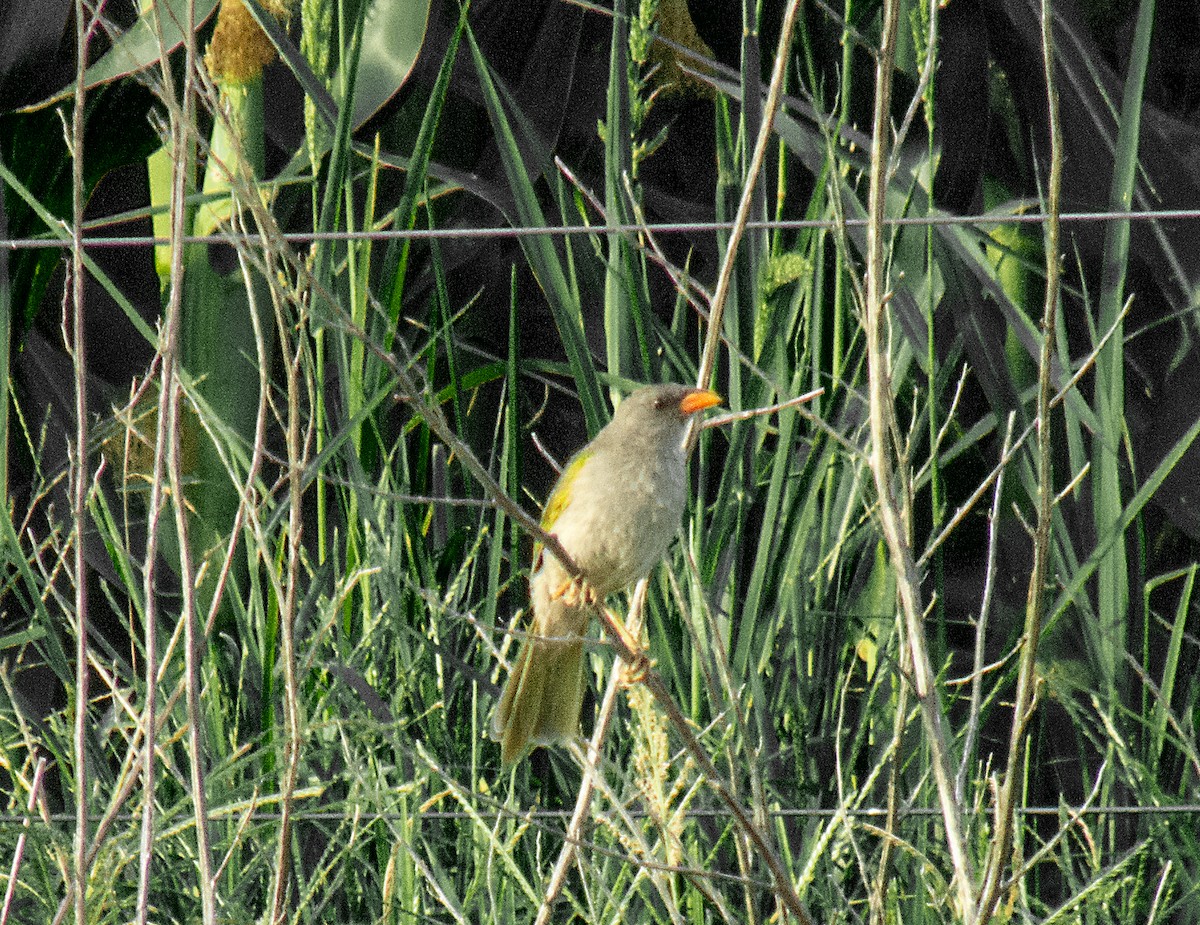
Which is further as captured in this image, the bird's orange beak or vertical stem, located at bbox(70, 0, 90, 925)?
the bird's orange beak

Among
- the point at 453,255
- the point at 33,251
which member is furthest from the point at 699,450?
the point at 33,251

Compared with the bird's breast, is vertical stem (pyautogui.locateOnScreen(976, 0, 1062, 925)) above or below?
above

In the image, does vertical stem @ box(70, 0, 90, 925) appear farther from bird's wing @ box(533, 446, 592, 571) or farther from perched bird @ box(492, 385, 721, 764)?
bird's wing @ box(533, 446, 592, 571)

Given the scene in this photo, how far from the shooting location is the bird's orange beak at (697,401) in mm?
1859

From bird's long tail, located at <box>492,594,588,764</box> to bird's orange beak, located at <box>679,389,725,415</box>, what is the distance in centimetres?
32

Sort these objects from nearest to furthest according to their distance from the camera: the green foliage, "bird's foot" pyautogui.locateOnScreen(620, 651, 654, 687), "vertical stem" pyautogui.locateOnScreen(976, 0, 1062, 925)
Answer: "vertical stem" pyautogui.locateOnScreen(976, 0, 1062, 925) → "bird's foot" pyautogui.locateOnScreen(620, 651, 654, 687) → the green foliage

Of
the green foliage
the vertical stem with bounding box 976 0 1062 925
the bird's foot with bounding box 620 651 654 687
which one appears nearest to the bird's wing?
the green foliage

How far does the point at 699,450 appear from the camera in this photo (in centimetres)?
250

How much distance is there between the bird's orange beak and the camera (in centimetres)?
186

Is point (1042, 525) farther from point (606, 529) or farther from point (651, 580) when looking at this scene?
point (651, 580)

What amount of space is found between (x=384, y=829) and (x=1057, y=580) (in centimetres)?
115

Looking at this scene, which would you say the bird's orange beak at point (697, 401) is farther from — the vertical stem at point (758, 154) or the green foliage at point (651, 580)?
the vertical stem at point (758, 154)

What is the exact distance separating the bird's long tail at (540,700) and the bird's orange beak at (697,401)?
1.04 feet

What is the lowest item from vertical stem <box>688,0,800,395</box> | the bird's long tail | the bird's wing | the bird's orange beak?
the bird's long tail
